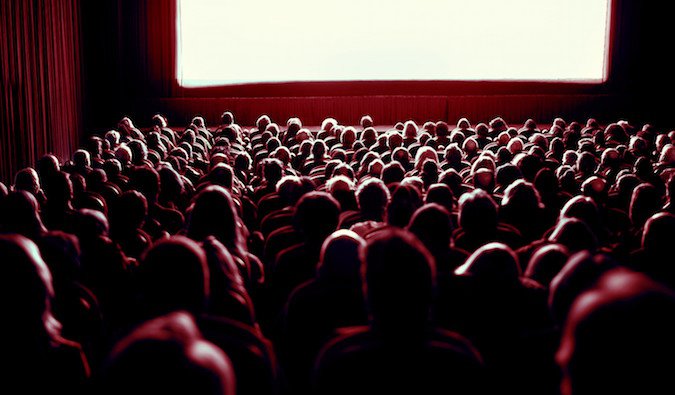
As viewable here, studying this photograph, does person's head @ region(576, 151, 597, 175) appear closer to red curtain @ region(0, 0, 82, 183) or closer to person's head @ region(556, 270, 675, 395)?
person's head @ region(556, 270, 675, 395)

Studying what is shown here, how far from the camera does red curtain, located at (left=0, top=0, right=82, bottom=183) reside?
1277 cm

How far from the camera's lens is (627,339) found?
1.48 metres

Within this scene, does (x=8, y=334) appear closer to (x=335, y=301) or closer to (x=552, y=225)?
(x=335, y=301)

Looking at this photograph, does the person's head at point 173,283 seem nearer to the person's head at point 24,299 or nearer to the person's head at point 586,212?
the person's head at point 24,299

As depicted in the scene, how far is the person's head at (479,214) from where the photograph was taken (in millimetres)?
4352

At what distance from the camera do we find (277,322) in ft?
12.2

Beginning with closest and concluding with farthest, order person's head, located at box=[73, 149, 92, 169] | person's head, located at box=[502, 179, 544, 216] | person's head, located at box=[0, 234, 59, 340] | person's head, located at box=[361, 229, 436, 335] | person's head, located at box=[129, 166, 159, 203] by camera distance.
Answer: person's head, located at box=[361, 229, 436, 335] → person's head, located at box=[0, 234, 59, 340] → person's head, located at box=[502, 179, 544, 216] → person's head, located at box=[129, 166, 159, 203] → person's head, located at box=[73, 149, 92, 169]

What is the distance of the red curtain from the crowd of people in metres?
7.36

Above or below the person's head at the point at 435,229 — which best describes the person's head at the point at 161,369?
above

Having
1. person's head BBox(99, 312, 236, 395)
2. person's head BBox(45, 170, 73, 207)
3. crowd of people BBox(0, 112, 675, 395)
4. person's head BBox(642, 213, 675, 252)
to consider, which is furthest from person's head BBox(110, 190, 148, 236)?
person's head BBox(99, 312, 236, 395)

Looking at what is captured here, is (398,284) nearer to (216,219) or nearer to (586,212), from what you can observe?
(216,219)

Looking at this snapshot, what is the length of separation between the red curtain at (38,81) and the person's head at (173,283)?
442 inches

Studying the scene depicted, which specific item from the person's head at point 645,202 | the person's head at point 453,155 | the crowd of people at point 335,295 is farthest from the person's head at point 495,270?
the person's head at point 453,155

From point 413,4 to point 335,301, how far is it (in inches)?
688
